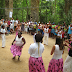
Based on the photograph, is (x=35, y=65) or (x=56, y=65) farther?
(x=56, y=65)

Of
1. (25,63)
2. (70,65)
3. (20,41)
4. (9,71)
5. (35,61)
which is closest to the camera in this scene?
(35,61)

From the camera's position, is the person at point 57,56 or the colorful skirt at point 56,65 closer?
the person at point 57,56

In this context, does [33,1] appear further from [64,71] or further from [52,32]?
[64,71]

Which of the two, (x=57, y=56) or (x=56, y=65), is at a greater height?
(x=57, y=56)

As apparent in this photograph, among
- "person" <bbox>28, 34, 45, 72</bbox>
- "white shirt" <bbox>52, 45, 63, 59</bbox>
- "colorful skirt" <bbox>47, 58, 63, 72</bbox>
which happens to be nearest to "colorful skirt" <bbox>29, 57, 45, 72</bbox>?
"person" <bbox>28, 34, 45, 72</bbox>

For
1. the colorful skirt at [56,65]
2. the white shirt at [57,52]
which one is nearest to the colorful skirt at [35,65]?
the colorful skirt at [56,65]

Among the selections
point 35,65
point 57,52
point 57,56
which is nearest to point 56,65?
point 57,56

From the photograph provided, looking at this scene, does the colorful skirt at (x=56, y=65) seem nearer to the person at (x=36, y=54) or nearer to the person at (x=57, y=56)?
the person at (x=57, y=56)

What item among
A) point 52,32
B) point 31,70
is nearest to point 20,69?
point 31,70

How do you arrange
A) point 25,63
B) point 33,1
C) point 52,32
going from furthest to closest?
point 33,1 < point 52,32 < point 25,63

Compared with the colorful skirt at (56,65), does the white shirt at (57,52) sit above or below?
above

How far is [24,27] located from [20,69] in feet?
34.5

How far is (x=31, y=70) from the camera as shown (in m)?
3.37

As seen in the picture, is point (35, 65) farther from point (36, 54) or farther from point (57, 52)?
point (57, 52)
